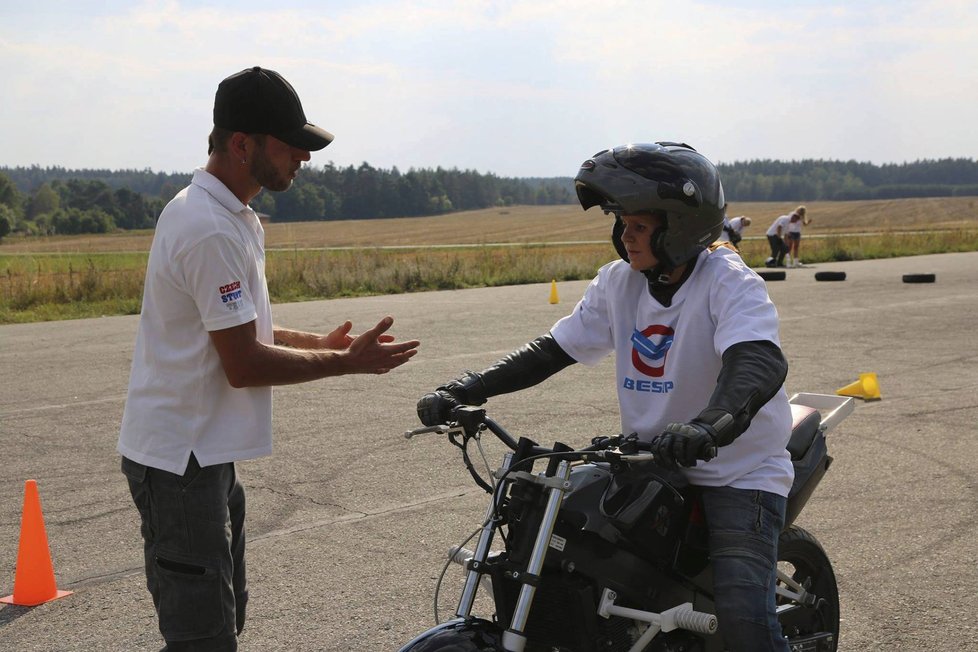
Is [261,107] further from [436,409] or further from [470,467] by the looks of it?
[470,467]

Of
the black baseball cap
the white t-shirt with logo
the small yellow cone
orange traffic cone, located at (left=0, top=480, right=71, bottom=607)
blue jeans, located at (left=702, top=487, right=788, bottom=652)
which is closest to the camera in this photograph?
blue jeans, located at (left=702, top=487, right=788, bottom=652)

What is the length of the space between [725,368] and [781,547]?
109 centimetres

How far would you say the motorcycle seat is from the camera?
144 inches

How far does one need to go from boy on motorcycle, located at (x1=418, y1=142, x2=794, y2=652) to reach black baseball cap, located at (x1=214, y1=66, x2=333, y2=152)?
96cm

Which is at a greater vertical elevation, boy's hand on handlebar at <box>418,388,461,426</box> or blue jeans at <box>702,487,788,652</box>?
boy's hand on handlebar at <box>418,388,461,426</box>

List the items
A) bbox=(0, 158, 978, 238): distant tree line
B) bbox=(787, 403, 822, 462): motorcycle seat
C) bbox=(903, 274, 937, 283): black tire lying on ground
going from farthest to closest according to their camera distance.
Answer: bbox=(0, 158, 978, 238): distant tree line < bbox=(903, 274, 937, 283): black tire lying on ground < bbox=(787, 403, 822, 462): motorcycle seat

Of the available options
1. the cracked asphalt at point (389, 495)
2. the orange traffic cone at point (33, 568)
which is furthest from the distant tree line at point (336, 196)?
the orange traffic cone at point (33, 568)

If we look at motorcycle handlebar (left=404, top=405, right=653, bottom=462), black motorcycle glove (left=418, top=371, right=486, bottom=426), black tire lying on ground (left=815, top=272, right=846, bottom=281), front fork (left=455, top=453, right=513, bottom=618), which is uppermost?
black motorcycle glove (left=418, top=371, right=486, bottom=426)

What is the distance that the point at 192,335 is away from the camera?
10.7ft

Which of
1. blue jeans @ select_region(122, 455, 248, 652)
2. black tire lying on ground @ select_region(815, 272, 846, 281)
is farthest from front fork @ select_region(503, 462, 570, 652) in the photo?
black tire lying on ground @ select_region(815, 272, 846, 281)

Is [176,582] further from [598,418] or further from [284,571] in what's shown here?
[598,418]

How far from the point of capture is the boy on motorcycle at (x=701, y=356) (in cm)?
301

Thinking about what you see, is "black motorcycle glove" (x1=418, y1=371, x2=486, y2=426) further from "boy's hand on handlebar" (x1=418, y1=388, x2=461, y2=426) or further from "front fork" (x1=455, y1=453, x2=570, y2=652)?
"front fork" (x1=455, y1=453, x2=570, y2=652)

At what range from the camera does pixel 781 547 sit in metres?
3.75
